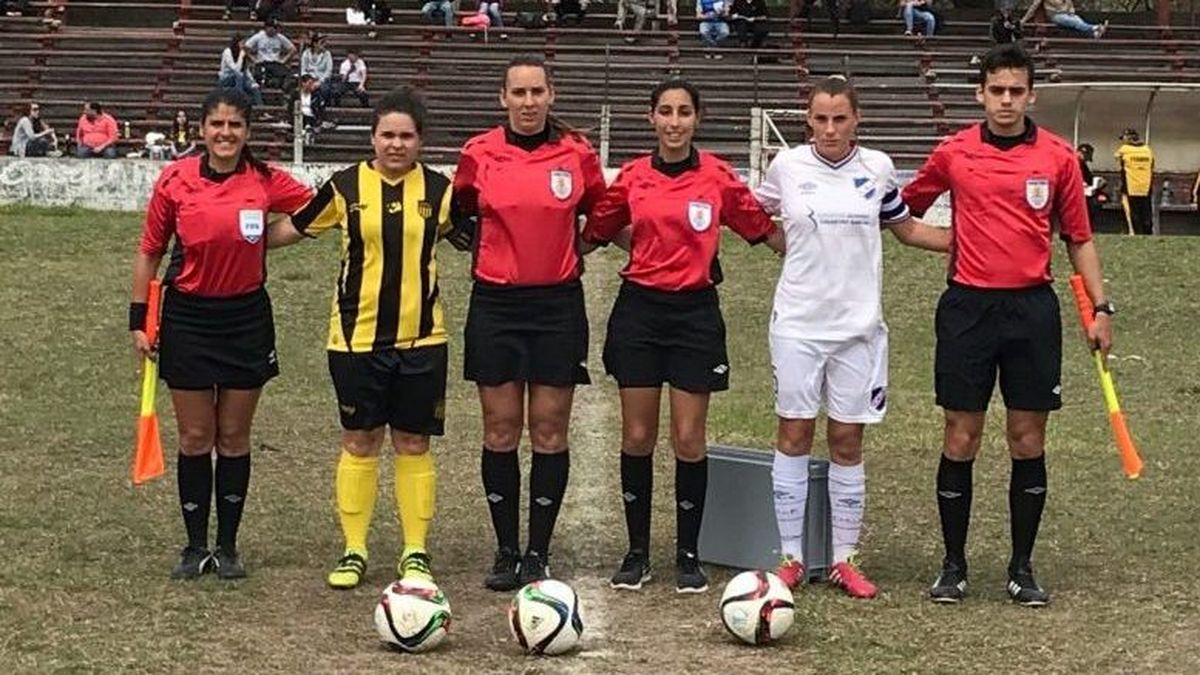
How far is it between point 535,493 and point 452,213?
3.77ft

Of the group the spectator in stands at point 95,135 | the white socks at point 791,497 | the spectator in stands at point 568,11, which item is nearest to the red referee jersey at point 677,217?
the white socks at point 791,497

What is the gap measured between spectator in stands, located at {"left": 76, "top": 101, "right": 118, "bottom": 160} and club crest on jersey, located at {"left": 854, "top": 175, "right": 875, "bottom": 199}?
22.5m

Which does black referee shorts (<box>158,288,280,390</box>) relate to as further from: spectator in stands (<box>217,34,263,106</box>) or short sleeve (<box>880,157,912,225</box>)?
spectator in stands (<box>217,34,263,106</box>)

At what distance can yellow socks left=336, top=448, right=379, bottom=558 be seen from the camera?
7582mm

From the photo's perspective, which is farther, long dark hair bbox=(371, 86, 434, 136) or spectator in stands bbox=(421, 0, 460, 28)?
spectator in stands bbox=(421, 0, 460, 28)

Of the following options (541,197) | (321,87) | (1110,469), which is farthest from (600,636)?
(321,87)

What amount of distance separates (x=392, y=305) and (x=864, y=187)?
1.84 meters

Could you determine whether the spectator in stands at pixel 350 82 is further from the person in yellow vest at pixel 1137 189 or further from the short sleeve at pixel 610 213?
the short sleeve at pixel 610 213

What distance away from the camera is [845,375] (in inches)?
291

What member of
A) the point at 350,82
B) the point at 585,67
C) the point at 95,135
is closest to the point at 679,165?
the point at 95,135

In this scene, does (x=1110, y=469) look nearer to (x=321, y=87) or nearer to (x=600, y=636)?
A: (x=600, y=636)

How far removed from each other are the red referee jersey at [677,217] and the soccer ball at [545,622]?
4.55ft

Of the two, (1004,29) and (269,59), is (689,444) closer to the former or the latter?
(269,59)

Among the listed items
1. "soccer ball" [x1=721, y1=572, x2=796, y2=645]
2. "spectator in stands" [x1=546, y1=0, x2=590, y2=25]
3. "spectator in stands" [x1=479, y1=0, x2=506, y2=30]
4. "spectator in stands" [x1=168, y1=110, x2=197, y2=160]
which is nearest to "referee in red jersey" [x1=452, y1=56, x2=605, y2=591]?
"soccer ball" [x1=721, y1=572, x2=796, y2=645]
